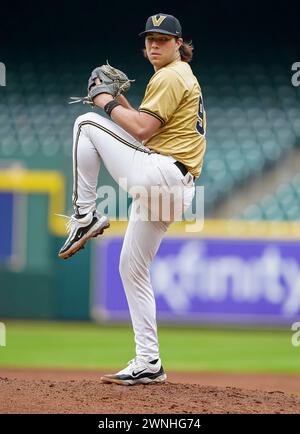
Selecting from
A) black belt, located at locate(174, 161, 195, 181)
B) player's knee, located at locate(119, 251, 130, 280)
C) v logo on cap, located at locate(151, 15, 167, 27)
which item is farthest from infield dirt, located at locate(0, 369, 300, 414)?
v logo on cap, located at locate(151, 15, 167, 27)

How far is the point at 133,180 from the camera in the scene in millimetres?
4590

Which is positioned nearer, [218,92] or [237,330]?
[237,330]

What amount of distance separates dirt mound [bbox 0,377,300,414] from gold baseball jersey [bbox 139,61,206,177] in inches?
47.9

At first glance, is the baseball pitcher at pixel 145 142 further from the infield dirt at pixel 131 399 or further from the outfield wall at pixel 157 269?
the outfield wall at pixel 157 269

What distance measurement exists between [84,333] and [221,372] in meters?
3.31

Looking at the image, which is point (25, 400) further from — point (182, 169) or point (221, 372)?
point (221, 372)

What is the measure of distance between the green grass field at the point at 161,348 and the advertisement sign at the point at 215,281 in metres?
0.25

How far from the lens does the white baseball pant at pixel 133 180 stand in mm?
4594

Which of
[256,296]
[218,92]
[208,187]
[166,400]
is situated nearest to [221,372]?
[256,296]

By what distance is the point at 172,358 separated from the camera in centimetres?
899

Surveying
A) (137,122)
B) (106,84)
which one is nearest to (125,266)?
(137,122)

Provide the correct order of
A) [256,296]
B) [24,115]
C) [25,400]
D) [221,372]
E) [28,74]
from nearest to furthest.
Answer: [25,400], [221,372], [256,296], [24,115], [28,74]

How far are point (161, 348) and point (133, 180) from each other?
17.4ft

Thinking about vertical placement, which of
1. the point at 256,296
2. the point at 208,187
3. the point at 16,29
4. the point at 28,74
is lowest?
the point at 256,296
